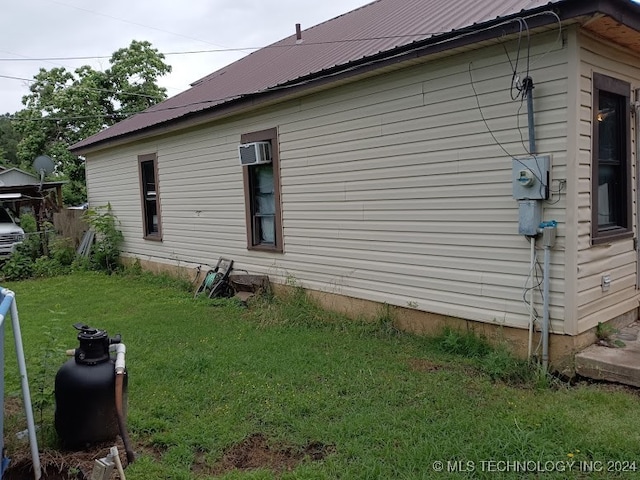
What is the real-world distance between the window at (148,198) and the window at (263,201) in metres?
3.67

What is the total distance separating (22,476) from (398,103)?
15.6ft

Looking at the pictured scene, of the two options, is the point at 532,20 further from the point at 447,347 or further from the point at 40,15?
the point at 40,15

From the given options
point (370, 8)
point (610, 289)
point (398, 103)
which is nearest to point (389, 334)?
point (610, 289)

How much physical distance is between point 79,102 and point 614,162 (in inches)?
931

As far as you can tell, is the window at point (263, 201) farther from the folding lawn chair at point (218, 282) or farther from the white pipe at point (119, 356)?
the white pipe at point (119, 356)

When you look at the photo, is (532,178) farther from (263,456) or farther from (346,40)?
(346,40)

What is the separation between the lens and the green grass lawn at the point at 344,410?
2.98m

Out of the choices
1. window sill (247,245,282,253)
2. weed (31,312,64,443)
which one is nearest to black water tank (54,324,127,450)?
weed (31,312,64,443)

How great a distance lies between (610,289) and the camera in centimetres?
474

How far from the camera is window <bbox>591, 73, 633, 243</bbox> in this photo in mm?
4746

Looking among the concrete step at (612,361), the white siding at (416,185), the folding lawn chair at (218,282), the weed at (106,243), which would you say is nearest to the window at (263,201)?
the white siding at (416,185)

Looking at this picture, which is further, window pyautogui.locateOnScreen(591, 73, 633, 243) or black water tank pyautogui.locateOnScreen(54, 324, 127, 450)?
window pyautogui.locateOnScreen(591, 73, 633, 243)

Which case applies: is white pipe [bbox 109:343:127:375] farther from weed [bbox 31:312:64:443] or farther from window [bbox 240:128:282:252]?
window [bbox 240:128:282:252]

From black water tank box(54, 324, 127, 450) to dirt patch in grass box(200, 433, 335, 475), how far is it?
730 millimetres
